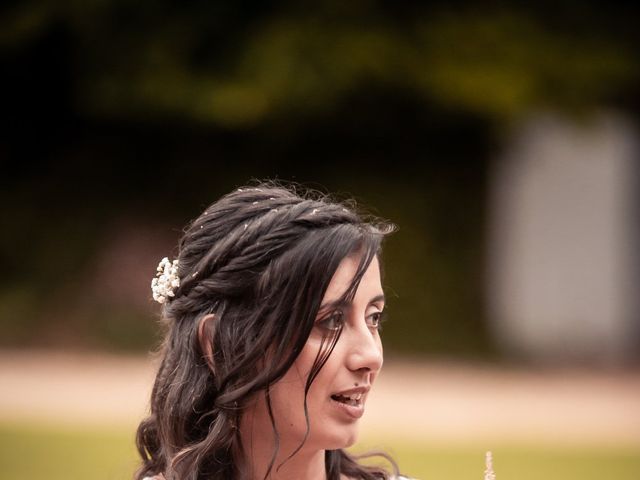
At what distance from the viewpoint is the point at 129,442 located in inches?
399

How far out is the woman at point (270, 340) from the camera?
2.69m

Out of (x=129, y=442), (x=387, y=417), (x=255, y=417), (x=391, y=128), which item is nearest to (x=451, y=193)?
(x=391, y=128)

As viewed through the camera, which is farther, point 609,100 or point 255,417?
point 609,100

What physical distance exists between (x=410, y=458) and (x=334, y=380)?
7.01 meters

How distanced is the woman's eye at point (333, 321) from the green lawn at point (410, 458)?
5864 millimetres

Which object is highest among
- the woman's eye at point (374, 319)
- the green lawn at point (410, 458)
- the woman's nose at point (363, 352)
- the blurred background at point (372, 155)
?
the blurred background at point (372, 155)

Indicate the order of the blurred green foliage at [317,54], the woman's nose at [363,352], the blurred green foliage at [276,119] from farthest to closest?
the blurred green foliage at [276,119] → the blurred green foliage at [317,54] → the woman's nose at [363,352]

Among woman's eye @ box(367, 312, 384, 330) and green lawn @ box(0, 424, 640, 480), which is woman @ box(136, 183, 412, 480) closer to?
woman's eye @ box(367, 312, 384, 330)

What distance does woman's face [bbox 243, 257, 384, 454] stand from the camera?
8.79 ft

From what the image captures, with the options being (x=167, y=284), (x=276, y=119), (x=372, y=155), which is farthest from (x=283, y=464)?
(x=372, y=155)

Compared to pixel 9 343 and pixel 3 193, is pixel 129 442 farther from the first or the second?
pixel 3 193

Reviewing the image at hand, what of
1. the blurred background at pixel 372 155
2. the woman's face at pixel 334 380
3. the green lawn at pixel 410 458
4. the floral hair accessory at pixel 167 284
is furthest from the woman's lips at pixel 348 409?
the blurred background at pixel 372 155

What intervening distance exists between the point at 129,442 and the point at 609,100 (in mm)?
11100

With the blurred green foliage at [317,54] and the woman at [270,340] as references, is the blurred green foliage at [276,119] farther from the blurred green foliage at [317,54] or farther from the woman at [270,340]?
the woman at [270,340]
